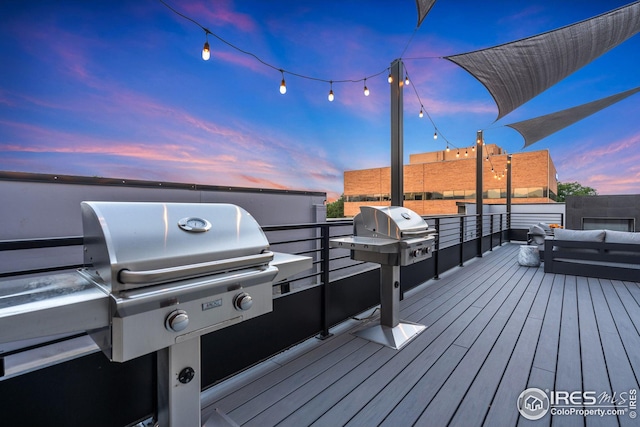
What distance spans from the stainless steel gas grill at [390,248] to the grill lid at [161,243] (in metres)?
1.19

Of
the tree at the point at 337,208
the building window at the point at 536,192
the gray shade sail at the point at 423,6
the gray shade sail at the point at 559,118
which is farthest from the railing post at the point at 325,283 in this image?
the tree at the point at 337,208

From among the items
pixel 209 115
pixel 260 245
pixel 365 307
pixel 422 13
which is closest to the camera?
pixel 260 245

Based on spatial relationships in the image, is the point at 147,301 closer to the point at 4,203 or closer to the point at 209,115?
the point at 4,203

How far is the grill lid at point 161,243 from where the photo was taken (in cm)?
82

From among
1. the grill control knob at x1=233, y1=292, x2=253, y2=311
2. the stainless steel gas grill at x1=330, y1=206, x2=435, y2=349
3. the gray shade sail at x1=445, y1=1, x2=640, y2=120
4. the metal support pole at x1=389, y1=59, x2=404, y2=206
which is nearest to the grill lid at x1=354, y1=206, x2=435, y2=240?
the stainless steel gas grill at x1=330, y1=206, x2=435, y2=349

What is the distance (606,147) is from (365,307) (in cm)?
2464

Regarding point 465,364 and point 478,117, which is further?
point 478,117

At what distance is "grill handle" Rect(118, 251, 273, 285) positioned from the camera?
0.79 meters

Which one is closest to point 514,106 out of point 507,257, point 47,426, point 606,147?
point 507,257

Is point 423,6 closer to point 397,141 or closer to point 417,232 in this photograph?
point 397,141

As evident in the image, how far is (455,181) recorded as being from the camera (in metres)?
17.3

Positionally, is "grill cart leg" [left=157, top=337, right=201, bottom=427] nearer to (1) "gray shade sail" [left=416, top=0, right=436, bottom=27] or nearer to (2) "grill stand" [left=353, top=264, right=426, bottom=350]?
(2) "grill stand" [left=353, top=264, right=426, bottom=350]

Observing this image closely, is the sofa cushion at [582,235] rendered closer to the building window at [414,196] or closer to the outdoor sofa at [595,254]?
the outdoor sofa at [595,254]

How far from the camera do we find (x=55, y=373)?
1187mm
